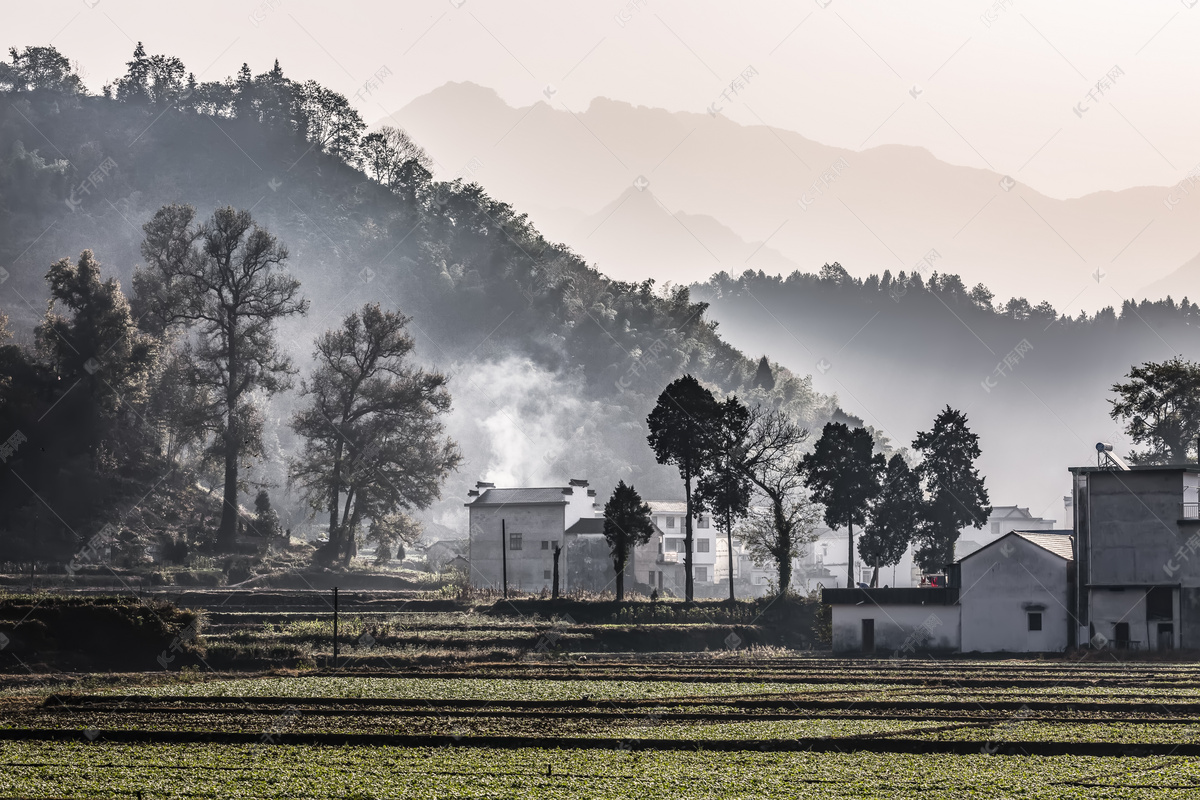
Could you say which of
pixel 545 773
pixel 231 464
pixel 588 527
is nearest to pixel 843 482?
pixel 588 527

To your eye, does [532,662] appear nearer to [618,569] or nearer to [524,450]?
[618,569]

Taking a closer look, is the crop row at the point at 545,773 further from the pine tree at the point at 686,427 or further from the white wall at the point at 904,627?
the pine tree at the point at 686,427

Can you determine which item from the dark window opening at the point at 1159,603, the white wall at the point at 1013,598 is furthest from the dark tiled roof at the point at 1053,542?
the dark window opening at the point at 1159,603

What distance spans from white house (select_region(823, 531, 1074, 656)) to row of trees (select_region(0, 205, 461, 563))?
134 ft

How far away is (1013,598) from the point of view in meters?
53.7

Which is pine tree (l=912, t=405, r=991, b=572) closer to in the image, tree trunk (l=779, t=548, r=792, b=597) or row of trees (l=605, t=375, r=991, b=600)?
row of trees (l=605, t=375, r=991, b=600)

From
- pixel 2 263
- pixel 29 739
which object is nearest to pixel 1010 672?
pixel 29 739

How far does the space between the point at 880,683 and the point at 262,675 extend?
63.3ft

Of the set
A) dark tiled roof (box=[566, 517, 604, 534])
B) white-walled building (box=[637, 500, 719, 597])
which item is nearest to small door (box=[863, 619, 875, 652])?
dark tiled roof (box=[566, 517, 604, 534])

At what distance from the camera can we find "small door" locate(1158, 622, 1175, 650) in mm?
51031

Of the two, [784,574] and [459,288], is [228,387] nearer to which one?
[784,574]

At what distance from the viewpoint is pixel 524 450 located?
15275 centimetres

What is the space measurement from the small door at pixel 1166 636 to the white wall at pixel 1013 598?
359 centimetres

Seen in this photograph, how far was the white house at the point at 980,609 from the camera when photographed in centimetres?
5328
